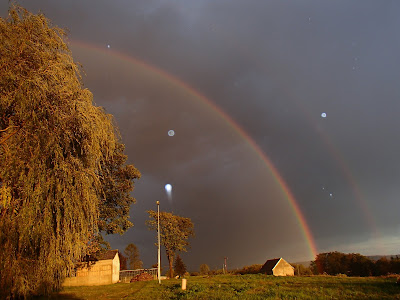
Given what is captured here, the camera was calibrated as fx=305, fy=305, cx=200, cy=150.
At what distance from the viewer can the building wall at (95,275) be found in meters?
36.2

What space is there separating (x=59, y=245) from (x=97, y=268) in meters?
32.3

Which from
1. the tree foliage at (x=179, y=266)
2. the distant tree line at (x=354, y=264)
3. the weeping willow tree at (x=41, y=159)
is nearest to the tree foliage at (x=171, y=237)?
the tree foliage at (x=179, y=266)

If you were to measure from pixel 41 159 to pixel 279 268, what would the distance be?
64633mm

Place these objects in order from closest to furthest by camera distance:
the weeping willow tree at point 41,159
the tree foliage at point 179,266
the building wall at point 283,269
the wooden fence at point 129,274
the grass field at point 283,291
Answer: the weeping willow tree at point 41,159, the grass field at point 283,291, the wooden fence at point 129,274, the building wall at point 283,269, the tree foliage at point 179,266

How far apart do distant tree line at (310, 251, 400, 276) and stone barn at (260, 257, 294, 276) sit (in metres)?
14.7

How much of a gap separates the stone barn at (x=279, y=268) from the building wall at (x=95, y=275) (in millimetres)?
37169

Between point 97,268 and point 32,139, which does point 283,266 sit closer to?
point 97,268

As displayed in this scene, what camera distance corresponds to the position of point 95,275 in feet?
122

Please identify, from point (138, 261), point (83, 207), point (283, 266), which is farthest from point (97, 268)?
point (138, 261)

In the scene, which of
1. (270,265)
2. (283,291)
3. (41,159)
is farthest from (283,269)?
(41,159)

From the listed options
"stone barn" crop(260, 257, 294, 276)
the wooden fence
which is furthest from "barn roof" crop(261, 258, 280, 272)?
the wooden fence

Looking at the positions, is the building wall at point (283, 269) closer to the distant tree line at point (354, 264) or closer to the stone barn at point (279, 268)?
the stone barn at point (279, 268)

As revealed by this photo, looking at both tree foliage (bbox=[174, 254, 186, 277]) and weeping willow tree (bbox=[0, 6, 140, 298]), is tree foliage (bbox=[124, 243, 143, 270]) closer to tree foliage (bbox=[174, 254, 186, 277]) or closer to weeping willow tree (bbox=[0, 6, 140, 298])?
tree foliage (bbox=[174, 254, 186, 277])

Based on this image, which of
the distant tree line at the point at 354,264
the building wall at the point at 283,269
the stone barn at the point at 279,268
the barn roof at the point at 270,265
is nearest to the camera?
the stone barn at the point at 279,268
